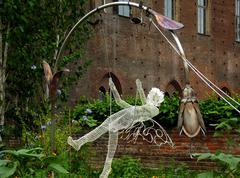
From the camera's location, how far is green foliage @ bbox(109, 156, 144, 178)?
28.1 ft

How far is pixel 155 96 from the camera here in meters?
5.30

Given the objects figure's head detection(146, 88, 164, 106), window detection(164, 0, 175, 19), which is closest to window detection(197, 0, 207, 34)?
window detection(164, 0, 175, 19)

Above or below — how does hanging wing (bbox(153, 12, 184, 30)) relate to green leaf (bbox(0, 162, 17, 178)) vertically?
above

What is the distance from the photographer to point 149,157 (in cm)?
1070

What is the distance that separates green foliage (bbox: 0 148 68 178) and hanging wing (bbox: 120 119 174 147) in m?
6.52

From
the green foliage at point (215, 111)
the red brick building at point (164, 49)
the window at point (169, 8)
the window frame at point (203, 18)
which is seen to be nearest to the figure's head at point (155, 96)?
the green foliage at point (215, 111)

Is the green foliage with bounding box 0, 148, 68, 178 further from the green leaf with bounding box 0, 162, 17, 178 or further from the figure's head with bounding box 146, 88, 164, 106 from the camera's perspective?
the figure's head with bounding box 146, 88, 164, 106

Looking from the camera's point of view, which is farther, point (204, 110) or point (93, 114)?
point (93, 114)

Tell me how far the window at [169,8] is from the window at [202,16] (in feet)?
5.29

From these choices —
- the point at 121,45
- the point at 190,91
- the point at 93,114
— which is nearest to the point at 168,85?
the point at 121,45

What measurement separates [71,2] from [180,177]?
4.00m

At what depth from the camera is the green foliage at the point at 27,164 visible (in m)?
3.49

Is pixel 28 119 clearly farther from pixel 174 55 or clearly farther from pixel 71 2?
pixel 174 55

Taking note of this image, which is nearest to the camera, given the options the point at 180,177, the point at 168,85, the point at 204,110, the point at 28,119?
the point at 180,177
